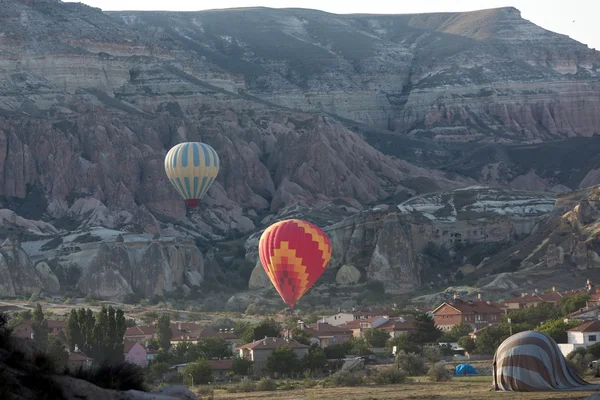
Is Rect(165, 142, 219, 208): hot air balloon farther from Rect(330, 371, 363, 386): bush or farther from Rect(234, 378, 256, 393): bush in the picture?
Rect(234, 378, 256, 393): bush

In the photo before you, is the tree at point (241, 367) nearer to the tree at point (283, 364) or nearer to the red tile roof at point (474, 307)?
the tree at point (283, 364)

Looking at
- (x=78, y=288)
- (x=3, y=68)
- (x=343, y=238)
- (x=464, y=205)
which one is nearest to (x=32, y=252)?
(x=78, y=288)

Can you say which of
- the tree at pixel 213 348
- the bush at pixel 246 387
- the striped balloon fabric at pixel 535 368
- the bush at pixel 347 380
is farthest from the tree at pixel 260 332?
the striped balloon fabric at pixel 535 368

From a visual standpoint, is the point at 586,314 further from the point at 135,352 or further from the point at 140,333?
the point at 140,333

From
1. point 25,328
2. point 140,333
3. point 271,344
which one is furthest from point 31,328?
point 140,333

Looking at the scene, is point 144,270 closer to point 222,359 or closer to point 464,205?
point 464,205
